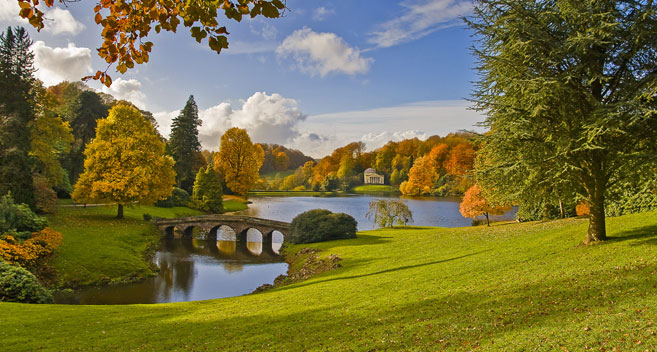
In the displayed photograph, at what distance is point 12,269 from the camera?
1462cm

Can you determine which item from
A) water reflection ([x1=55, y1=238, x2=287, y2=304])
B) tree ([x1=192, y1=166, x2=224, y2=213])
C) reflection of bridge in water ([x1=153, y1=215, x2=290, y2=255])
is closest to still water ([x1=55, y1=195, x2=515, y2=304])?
water reflection ([x1=55, y1=238, x2=287, y2=304])

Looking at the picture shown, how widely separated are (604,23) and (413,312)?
1069cm

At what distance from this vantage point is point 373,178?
4678 inches

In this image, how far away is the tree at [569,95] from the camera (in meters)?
11.5

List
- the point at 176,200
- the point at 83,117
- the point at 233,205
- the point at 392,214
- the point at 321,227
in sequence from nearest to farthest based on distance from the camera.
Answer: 1. the point at 321,227
2. the point at 392,214
3. the point at 83,117
4. the point at 176,200
5. the point at 233,205

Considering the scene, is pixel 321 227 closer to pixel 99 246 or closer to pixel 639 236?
pixel 99 246

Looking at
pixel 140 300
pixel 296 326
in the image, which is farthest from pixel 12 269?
pixel 296 326

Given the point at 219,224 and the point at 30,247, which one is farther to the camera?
the point at 219,224

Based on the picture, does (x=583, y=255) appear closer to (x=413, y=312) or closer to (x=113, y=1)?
(x=413, y=312)

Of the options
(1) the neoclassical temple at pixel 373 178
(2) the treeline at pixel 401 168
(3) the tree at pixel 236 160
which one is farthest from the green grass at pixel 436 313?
(1) the neoclassical temple at pixel 373 178

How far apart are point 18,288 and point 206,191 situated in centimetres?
3434

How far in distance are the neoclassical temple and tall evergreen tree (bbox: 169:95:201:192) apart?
7038 cm

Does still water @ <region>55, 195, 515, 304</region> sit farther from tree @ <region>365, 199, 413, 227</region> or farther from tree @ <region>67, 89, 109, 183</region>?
tree @ <region>67, 89, 109, 183</region>

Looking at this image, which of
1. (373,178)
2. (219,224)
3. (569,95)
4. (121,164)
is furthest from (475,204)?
(373,178)
